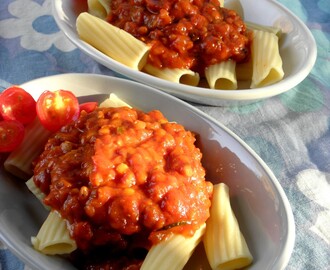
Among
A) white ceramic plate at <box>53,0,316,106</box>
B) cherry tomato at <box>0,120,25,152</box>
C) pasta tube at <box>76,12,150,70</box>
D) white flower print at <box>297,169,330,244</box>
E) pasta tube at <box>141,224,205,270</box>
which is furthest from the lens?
pasta tube at <box>76,12,150,70</box>

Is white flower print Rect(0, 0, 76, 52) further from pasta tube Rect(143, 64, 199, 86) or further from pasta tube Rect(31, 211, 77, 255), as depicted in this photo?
pasta tube Rect(31, 211, 77, 255)

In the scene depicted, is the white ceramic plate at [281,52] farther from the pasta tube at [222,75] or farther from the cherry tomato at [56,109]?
the cherry tomato at [56,109]

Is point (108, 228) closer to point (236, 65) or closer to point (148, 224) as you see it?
point (148, 224)

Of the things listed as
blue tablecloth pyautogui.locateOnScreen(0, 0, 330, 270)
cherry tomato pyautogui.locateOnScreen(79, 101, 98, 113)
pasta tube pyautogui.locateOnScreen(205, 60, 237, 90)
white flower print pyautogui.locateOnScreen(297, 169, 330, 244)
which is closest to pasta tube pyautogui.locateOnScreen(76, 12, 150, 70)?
blue tablecloth pyautogui.locateOnScreen(0, 0, 330, 270)

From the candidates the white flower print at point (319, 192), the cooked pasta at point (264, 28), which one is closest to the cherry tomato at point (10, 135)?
the white flower print at point (319, 192)

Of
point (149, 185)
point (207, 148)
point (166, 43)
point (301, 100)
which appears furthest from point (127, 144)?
point (301, 100)

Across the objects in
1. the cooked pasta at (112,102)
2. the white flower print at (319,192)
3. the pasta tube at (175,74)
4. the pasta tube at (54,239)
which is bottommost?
the white flower print at (319,192)
